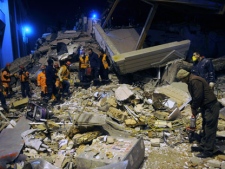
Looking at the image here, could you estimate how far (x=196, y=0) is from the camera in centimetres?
928

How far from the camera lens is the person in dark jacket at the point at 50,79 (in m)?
8.42

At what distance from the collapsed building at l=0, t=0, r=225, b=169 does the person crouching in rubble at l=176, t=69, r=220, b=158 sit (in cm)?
37

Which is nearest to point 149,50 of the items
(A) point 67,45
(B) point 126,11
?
(A) point 67,45

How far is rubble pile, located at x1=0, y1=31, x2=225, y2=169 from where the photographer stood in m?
4.45

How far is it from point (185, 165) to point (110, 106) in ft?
10.4

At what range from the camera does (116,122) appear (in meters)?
6.44

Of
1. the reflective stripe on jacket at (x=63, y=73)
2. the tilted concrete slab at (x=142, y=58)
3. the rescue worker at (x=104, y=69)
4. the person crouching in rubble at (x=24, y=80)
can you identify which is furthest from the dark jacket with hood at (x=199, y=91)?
the person crouching in rubble at (x=24, y=80)

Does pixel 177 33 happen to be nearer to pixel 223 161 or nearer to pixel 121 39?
pixel 121 39

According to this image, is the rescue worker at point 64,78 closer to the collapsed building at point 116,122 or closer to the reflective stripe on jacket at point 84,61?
the collapsed building at point 116,122

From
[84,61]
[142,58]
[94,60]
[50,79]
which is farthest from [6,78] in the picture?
[142,58]

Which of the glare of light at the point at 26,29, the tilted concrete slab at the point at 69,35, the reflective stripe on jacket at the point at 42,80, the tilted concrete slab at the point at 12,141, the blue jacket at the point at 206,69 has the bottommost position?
the tilted concrete slab at the point at 12,141

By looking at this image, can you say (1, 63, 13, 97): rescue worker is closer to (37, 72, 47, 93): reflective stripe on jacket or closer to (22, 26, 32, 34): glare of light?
(37, 72, 47, 93): reflective stripe on jacket

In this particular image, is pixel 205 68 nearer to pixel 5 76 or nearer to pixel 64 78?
pixel 64 78

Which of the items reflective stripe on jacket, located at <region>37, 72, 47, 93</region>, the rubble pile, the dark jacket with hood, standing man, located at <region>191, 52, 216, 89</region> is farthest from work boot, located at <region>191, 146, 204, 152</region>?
reflective stripe on jacket, located at <region>37, 72, 47, 93</region>
